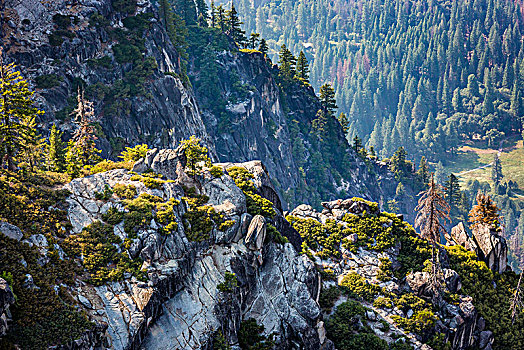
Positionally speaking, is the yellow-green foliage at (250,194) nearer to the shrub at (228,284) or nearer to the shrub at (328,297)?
the shrub at (228,284)

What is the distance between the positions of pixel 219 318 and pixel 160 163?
12.9 metres

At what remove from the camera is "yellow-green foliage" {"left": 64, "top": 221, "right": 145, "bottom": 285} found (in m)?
27.3

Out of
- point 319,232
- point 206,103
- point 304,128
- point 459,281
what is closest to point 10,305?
point 319,232

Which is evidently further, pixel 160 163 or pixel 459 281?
pixel 459 281

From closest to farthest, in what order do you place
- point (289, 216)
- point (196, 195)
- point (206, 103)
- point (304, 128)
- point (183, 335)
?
point (183, 335), point (196, 195), point (289, 216), point (206, 103), point (304, 128)

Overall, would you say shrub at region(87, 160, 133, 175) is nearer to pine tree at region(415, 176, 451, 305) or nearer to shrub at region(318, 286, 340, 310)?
shrub at region(318, 286, 340, 310)

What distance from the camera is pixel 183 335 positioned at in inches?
1075

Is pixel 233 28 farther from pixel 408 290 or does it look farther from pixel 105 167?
pixel 408 290

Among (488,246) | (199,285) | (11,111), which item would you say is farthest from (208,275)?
(488,246)

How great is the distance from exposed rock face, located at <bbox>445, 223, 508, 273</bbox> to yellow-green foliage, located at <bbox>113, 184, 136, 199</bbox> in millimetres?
29834

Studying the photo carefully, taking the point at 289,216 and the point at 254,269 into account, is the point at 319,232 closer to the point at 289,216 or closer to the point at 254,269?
the point at 289,216

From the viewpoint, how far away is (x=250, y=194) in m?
37.1

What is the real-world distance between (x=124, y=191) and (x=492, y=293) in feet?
111

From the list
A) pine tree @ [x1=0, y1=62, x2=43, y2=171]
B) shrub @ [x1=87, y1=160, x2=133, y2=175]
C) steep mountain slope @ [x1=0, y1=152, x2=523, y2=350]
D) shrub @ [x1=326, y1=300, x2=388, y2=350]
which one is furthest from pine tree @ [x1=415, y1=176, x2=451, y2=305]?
pine tree @ [x1=0, y1=62, x2=43, y2=171]
